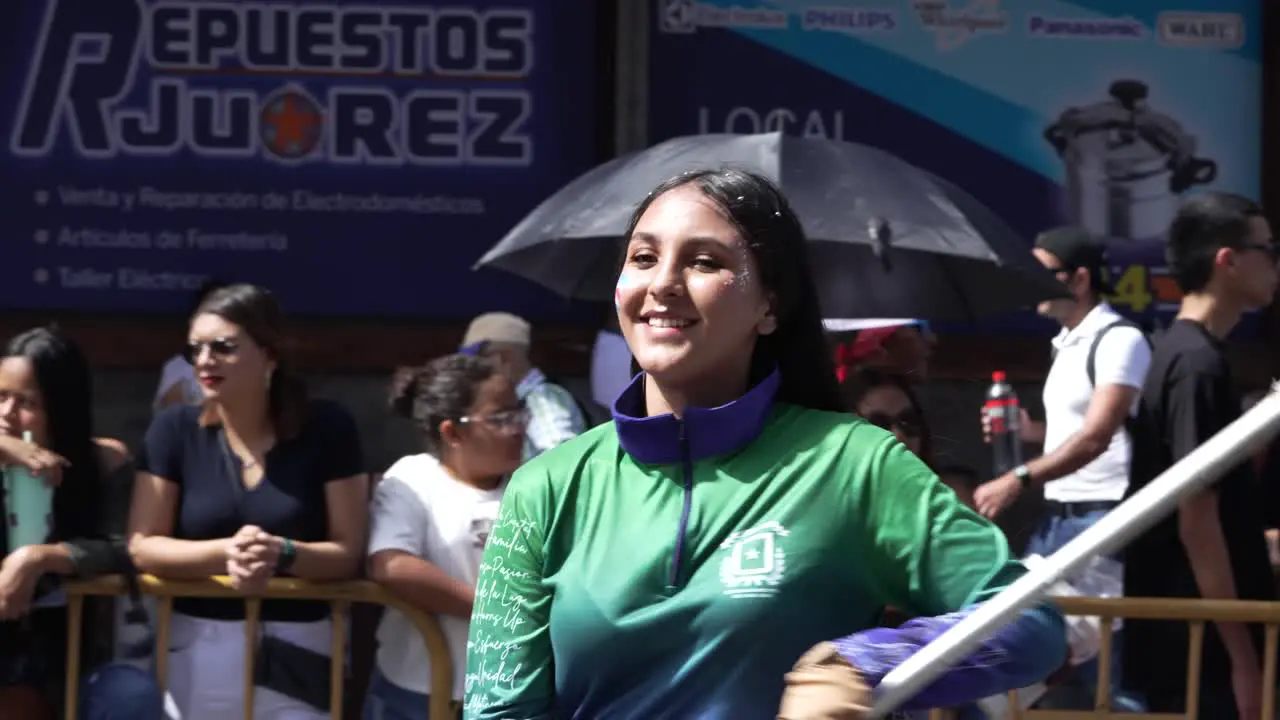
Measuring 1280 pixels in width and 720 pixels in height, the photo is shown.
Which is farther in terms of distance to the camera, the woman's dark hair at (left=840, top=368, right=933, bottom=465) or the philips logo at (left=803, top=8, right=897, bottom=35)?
the philips logo at (left=803, top=8, right=897, bottom=35)

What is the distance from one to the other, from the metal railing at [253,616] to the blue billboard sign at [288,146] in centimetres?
316

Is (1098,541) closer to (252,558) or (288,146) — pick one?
(252,558)

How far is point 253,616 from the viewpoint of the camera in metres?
5.19

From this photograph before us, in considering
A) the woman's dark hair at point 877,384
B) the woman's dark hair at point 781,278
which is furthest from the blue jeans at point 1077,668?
the woman's dark hair at point 781,278

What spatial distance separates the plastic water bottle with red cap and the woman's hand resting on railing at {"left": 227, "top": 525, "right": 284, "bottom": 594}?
2.65 meters

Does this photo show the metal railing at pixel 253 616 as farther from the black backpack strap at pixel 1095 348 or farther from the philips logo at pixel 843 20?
the philips logo at pixel 843 20

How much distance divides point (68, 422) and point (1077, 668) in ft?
9.56

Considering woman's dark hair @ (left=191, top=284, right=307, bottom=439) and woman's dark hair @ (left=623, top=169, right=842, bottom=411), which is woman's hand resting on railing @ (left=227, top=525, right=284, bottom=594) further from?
woman's dark hair @ (left=623, top=169, right=842, bottom=411)

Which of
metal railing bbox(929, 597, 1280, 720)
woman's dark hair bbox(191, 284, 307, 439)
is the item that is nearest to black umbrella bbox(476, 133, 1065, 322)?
woman's dark hair bbox(191, 284, 307, 439)

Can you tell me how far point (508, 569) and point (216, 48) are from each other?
5.94 metres

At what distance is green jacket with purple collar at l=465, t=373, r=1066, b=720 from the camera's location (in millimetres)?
2529

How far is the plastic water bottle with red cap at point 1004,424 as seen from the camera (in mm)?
6812

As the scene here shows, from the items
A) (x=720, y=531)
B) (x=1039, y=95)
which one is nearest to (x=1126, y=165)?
(x=1039, y=95)

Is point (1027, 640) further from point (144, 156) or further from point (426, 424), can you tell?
point (144, 156)
